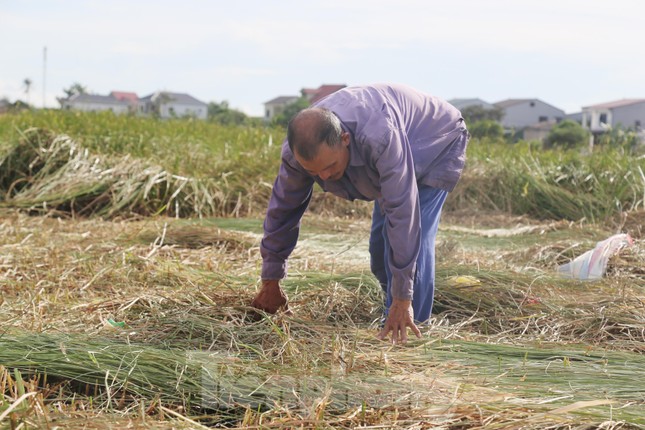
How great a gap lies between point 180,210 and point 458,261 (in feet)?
9.83

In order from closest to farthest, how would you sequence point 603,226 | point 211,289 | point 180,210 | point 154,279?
point 211,289 → point 154,279 → point 603,226 → point 180,210

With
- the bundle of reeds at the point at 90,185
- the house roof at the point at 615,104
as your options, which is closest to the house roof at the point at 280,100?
the house roof at the point at 615,104

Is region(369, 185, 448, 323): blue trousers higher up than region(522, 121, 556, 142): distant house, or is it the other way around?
region(522, 121, 556, 142): distant house

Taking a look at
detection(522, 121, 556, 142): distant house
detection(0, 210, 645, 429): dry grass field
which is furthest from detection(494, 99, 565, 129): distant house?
detection(0, 210, 645, 429): dry grass field

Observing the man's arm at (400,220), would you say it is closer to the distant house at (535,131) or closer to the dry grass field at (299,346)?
the dry grass field at (299,346)

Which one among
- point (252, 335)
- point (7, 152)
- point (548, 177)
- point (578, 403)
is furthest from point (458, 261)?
point (7, 152)

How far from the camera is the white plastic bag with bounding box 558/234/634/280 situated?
168 inches

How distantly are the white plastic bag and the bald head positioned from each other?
212cm

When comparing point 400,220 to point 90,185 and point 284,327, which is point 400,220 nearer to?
point 284,327

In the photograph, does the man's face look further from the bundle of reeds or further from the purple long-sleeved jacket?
the bundle of reeds

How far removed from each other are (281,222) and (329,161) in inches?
21.9

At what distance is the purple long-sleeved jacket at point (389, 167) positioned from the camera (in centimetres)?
261

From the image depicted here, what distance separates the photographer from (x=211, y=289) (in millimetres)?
3373

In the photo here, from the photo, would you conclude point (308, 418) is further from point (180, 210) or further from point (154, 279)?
point (180, 210)
